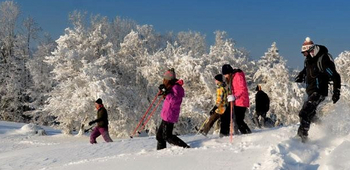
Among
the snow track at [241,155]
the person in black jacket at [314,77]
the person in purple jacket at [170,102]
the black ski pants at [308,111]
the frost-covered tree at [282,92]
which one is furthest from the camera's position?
the frost-covered tree at [282,92]

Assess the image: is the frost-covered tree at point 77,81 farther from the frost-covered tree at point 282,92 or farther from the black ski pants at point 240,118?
the black ski pants at point 240,118

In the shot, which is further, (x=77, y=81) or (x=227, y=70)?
(x=77, y=81)

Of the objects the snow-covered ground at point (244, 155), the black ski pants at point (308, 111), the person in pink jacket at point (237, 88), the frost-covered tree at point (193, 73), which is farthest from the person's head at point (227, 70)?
the frost-covered tree at point (193, 73)

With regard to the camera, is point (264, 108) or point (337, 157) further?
point (264, 108)

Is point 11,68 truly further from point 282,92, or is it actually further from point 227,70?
point 227,70

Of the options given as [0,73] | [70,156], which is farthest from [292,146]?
[0,73]

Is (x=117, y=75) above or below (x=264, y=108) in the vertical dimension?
above

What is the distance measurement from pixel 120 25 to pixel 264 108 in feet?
151

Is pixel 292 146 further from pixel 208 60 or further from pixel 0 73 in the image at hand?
pixel 0 73

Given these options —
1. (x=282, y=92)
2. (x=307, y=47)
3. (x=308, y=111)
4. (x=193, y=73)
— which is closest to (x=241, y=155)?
(x=308, y=111)

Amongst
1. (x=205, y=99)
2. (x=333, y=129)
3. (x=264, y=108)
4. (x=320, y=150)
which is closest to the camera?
(x=320, y=150)

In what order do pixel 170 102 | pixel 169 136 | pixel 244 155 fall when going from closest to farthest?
1. pixel 244 155
2. pixel 170 102
3. pixel 169 136

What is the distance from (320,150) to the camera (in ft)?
19.8

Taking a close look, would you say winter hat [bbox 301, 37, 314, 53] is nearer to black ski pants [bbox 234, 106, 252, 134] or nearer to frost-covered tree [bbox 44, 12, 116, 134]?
black ski pants [bbox 234, 106, 252, 134]
